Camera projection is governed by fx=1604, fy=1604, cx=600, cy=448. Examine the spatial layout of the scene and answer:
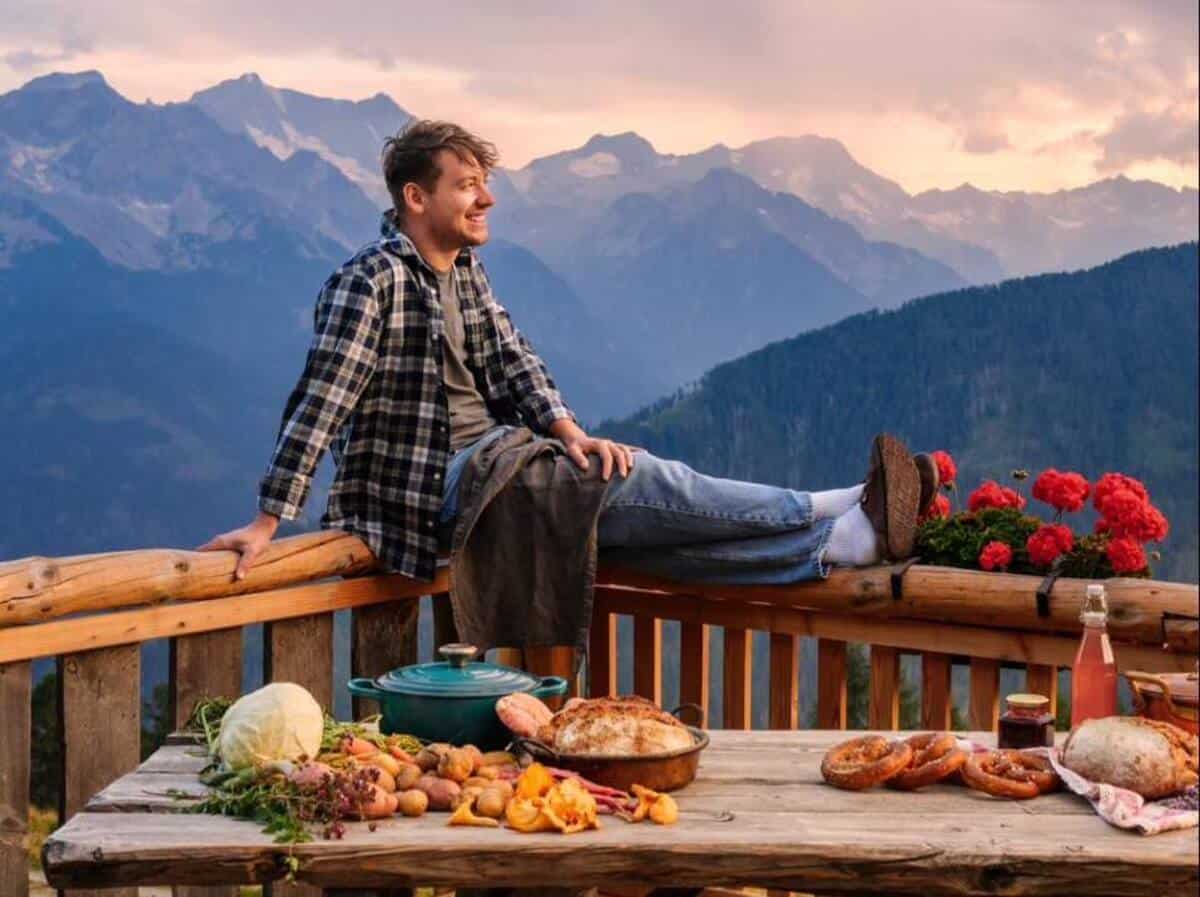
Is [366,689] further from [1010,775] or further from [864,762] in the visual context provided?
[1010,775]

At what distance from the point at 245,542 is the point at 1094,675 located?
231 cm

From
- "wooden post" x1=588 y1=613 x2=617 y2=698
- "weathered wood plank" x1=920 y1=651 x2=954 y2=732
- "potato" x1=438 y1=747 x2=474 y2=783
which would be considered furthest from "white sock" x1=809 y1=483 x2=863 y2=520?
"potato" x1=438 y1=747 x2=474 y2=783

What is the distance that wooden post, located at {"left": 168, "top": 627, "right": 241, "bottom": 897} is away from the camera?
14.3 ft

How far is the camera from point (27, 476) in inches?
5069

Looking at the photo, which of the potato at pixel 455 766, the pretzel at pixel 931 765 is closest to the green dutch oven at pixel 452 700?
the potato at pixel 455 766

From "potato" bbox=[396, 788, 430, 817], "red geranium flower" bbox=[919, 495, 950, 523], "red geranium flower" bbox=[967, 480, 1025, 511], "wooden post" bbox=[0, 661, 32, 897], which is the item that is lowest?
"wooden post" bbox=[0, 661, 32, 897]

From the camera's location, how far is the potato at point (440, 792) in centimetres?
279

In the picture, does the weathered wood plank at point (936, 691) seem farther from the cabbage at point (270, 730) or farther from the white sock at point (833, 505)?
the cabbage at point (270, 730)

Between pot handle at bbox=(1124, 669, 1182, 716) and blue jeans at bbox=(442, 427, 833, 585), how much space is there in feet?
5.28

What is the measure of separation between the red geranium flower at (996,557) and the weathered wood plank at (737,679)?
0.76m

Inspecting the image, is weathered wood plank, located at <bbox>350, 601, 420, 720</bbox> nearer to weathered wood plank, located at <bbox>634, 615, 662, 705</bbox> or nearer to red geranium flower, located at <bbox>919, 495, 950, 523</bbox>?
weathered wood plank, located at <bbox>634, 615, 662, 705</bbox>

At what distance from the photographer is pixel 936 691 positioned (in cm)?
462

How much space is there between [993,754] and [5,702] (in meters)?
2.35

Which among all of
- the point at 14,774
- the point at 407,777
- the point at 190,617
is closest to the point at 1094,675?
the point at 407,777
